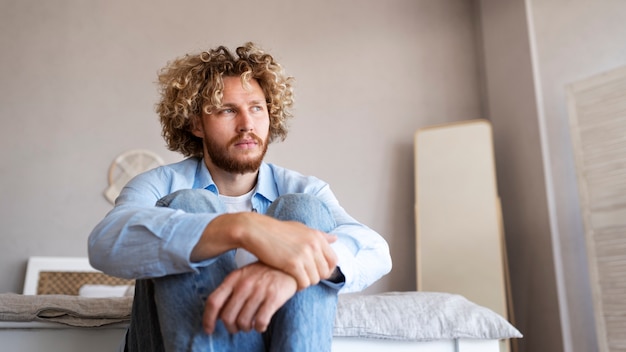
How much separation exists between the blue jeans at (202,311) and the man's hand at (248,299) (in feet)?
0.11

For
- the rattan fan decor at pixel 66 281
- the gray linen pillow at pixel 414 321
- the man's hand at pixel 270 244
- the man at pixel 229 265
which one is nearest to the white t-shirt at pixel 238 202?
the man at pixel 229 265

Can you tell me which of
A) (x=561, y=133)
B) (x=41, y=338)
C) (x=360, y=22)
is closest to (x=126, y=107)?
(x=360, y=22)

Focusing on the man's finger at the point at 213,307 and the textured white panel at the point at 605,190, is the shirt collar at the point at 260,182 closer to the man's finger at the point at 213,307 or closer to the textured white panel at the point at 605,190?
the man's finger at the point at 213,307

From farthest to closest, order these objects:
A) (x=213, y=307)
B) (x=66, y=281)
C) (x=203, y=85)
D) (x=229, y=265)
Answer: (x=66, y=281)
(x=203, y=85)
(x=229, y=265)
(x=213, y=307)

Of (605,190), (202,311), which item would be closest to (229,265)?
(202,311)

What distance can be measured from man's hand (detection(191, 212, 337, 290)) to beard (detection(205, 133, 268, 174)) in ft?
1.73

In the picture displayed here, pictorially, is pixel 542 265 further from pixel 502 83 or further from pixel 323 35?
pixel 323 35

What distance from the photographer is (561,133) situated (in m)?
3.19

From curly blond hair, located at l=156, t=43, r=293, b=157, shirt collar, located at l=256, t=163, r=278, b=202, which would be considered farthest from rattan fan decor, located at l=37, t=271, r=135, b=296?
shirt collar, located at l=256, t=163, r=278, b=202

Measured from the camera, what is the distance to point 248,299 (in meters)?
0.93

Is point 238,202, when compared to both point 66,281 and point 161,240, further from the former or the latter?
point 66,281

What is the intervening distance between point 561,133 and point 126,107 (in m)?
2.38

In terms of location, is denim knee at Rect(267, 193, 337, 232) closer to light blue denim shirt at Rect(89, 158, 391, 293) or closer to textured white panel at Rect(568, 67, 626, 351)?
light blue denim shirt at Rect(89, 158, 391, 293)

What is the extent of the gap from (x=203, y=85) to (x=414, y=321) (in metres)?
0.83
